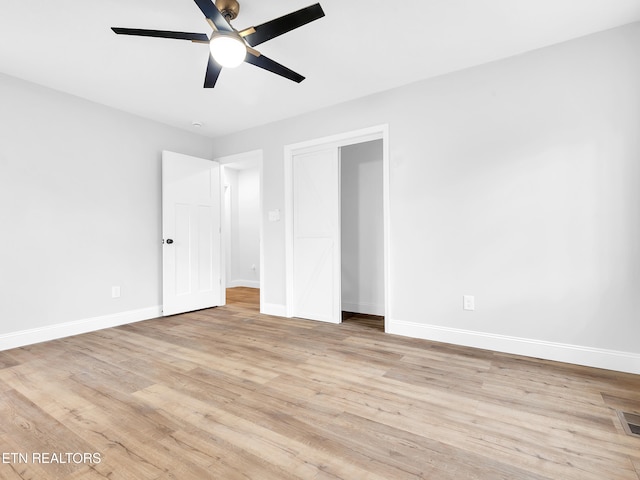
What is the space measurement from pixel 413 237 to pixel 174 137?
11.3 feet

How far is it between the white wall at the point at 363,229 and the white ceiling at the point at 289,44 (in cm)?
106

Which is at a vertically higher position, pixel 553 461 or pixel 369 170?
pixel 369 170

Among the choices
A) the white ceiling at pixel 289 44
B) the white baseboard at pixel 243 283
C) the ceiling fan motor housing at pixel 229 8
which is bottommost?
the white baseboard at pixel 243 283

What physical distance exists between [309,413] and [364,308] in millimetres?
2666

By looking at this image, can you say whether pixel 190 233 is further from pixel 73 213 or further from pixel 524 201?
pixel 524 201

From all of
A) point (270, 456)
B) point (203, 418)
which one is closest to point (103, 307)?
point (203, 418)

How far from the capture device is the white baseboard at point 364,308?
4.30 metres

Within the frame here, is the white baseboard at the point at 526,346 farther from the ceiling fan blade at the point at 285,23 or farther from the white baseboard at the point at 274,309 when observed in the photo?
the ceiling fan blade at the point at 285,23

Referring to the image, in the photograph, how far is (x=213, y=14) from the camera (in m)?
1.81

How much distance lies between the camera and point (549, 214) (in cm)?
260

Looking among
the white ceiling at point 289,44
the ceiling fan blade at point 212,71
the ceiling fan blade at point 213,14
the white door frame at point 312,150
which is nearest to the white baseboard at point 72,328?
the white door frame at point 312,150

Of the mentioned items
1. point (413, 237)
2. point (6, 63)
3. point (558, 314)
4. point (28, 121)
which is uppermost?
point (6, 63)

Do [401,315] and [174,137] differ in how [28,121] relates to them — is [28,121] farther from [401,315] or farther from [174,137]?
[401,315]

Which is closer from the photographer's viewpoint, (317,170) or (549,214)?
(549,214)
